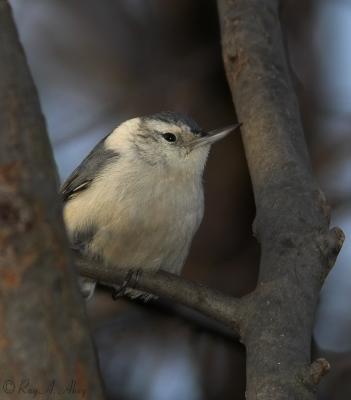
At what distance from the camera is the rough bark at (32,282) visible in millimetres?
1472

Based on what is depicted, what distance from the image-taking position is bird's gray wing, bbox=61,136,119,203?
3.91m

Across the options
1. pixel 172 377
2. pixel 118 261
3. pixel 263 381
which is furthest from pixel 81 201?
pixel 263 381

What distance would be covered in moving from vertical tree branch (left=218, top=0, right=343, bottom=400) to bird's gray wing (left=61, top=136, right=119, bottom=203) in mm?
733

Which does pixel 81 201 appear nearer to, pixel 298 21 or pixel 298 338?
pixel 298 338

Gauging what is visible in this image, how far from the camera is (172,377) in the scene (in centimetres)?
459

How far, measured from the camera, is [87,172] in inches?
156

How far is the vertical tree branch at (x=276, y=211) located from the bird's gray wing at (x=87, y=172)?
2.41 ft

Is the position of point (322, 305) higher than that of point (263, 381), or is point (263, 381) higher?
point (263, 381)

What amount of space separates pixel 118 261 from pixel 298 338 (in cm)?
128

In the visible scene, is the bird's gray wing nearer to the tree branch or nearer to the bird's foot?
the bird's foot

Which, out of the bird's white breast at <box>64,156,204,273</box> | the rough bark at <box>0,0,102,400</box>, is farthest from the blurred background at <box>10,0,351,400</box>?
the rough bark at <box>0,0,102,400</box>

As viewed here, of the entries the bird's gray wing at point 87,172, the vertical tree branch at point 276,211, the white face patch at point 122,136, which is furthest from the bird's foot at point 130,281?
the white face patch at point 122,136

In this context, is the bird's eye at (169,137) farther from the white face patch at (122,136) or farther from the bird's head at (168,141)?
the white face patch at (122,136)

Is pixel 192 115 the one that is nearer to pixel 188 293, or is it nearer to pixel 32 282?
pixel 188 293
